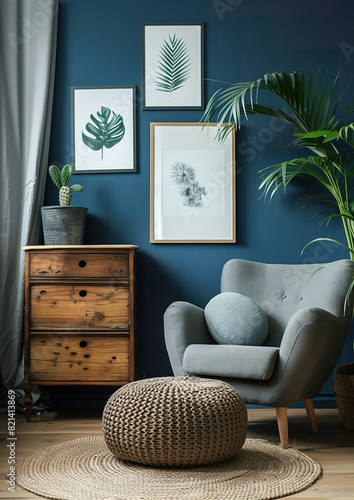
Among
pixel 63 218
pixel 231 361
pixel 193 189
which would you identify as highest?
pixel 193 189

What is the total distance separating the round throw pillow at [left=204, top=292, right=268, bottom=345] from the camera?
8.68ft

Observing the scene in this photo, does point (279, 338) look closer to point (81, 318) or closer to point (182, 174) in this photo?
point (81, 318)

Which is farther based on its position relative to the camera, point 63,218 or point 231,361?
point 63,218

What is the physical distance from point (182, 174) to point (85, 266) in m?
0.86

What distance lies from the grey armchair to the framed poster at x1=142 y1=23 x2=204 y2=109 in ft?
3.61

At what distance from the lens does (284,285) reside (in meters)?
2.95

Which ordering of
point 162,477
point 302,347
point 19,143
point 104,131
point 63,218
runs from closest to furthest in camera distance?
point 162,477
point 302,347
point 63,218
point 19,143
point 104,131

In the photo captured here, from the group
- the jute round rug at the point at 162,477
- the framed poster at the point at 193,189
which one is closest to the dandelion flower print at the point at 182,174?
the framed poster at the point at 193,189

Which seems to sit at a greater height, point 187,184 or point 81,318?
point 187,184

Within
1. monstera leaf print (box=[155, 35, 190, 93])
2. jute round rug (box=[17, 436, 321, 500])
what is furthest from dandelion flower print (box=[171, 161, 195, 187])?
jute round rug (box=[17, 436, 321, 500])

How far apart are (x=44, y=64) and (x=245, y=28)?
1.24m

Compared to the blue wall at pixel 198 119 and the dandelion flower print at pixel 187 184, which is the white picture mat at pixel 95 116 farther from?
the dandelion flower print at pixel 187 184

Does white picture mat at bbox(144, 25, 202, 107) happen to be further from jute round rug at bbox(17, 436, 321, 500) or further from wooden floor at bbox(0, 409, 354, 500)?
jute round rug at bbox(17, 436, 321, 500)

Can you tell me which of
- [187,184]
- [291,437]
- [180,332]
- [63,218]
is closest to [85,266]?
[63,218]
